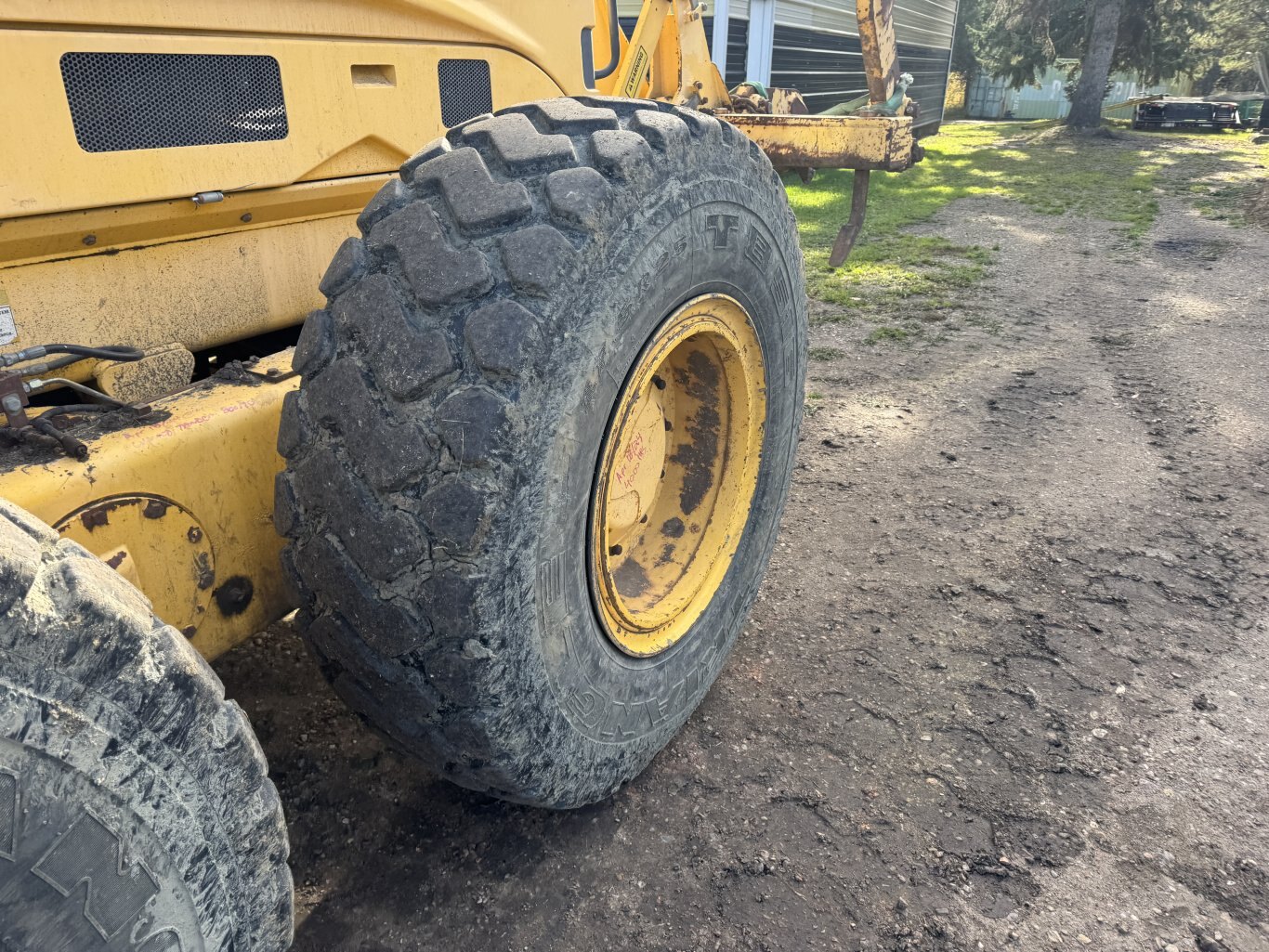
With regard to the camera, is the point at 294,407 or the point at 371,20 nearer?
the point at 294,407

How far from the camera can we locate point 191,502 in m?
1.61

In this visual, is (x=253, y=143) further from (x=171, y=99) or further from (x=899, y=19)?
(x=899, y=19)

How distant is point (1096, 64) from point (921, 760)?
948 inches

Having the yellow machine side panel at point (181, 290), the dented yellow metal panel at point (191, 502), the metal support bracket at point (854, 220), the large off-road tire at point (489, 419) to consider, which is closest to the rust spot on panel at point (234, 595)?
the dented yellow metal panel at point (191, 502)

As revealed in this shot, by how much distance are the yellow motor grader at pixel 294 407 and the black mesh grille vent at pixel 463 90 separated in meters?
0.07

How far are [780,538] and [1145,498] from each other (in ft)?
5.40

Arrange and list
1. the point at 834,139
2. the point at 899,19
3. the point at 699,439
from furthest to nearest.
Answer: the point at 899,19 < the point at 834,139 < the point at 699,439

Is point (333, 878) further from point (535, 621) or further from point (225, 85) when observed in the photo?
point (225, 85)

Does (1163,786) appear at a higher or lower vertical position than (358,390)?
lower

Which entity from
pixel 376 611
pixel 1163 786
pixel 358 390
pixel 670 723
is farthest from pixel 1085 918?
pixel 358 390

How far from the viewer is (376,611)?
63.7 inches

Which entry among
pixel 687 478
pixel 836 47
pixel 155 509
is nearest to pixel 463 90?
pixel 687 478

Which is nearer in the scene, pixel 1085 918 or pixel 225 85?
pixel 225 85

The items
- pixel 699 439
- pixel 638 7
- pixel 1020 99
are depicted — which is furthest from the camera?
pixel 1020 99
